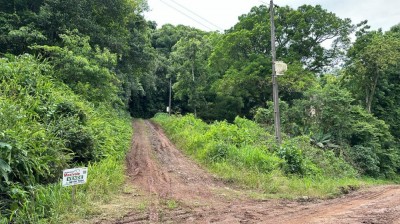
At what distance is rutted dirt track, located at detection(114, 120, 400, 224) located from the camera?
18.5ft

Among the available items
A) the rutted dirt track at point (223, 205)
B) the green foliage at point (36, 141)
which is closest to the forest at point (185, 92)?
the green foliage at point (36, 141)

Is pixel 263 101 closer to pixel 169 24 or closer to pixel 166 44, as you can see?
pixel 166 44

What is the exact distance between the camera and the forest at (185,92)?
6.62 meters

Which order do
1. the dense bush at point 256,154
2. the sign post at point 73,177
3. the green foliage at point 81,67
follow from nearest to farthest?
1. the sign post at point 73,177
2. the dense bush at point 256,154
3. the green foliage at point 81,67

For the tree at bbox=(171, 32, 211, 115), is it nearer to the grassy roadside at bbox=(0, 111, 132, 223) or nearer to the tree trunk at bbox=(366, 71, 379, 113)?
the tree trunk at bbox=(366, 71, 379, 113)

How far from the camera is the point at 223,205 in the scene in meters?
6.75

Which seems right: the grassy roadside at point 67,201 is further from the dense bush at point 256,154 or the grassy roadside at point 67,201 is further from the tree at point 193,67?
the tree at point 193,67

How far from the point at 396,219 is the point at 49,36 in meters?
15.5

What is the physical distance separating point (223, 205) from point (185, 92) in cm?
2623

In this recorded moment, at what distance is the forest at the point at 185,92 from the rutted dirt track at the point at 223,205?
3.70 feet

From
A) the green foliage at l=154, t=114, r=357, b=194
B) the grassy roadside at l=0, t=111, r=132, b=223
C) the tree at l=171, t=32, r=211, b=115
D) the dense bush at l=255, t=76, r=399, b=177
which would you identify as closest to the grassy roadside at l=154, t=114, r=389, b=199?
the green foliage at l=154, t=114, r=357, b=194

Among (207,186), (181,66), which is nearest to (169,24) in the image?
(181,66)

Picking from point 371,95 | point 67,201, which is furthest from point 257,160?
point 371,95

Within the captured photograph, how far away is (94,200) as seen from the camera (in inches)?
248
